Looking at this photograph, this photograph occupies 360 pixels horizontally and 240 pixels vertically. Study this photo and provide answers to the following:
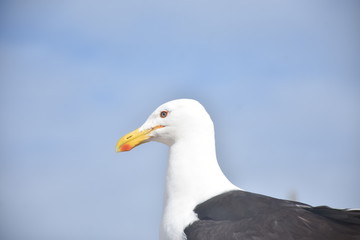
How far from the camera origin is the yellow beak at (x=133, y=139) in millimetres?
14461

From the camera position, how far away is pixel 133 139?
47.7 feet

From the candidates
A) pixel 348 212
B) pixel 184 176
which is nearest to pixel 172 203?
pixel 184 176

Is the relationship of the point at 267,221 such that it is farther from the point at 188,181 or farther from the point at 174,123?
the point at 174,123

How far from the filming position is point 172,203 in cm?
1377

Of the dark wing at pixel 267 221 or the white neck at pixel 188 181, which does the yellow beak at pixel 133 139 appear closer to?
the white neck at pixel 188 181

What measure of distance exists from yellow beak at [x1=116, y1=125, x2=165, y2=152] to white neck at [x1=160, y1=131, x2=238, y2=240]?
378 millimetres

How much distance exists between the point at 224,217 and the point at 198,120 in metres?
1.57

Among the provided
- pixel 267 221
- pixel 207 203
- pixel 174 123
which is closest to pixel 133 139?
pixel 174 123

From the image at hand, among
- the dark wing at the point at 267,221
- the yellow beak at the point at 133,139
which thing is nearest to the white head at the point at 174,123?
the yellow beak at the point at 133,139

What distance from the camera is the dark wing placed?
41.7 ft

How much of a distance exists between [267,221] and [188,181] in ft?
4.70

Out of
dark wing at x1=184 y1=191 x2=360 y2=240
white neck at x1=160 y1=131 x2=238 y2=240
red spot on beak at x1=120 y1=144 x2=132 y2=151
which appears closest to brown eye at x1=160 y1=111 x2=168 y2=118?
white neck at x1=160 y1=131 x2=238 y2=240

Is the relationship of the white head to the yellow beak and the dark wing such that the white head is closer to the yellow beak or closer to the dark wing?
the yellow beak

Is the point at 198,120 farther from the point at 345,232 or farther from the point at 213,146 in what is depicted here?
the point at 345,232
